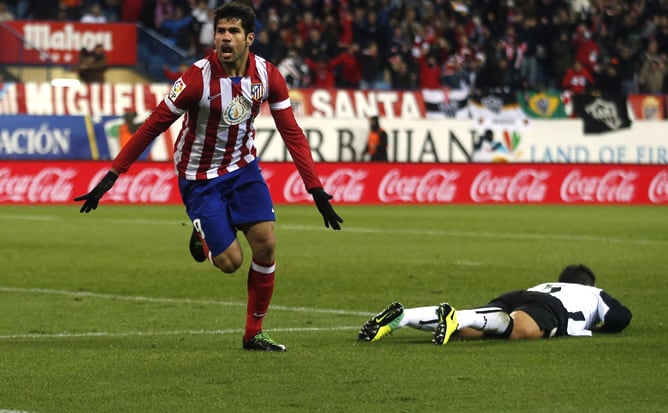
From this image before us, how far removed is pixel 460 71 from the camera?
1278 inches

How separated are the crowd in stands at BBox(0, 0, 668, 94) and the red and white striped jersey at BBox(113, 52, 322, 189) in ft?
69.4

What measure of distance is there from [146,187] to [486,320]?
18387 millimetres

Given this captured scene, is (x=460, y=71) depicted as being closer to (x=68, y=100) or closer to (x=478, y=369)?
(x=68, y=100)

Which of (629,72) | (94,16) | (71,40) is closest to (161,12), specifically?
(94,16)

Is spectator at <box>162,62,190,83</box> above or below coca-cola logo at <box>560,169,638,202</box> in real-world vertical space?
above

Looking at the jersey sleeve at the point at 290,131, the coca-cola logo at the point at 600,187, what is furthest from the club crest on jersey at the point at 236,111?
the coca-cola logo at the point at 600,187

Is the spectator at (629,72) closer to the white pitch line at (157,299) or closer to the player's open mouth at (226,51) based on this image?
the white pitch line at (157,299)

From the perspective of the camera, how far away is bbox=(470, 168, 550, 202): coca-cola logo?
2870 cm

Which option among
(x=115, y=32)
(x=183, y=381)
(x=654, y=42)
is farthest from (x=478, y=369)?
(x=654, y=42)

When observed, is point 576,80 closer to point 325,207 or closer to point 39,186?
point 39,186

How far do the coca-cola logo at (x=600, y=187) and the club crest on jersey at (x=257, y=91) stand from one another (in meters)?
20.9

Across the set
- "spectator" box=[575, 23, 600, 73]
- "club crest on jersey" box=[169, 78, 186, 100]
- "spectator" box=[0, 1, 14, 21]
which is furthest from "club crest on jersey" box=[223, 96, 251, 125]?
"spectator" box=[575, 23, 600, 73]

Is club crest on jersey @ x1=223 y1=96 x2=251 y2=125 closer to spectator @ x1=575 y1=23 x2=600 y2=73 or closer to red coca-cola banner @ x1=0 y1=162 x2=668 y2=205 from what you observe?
red coca-cola banner @ x1=0 y1=162 x2=668 y2=205

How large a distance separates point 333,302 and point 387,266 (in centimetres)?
357
